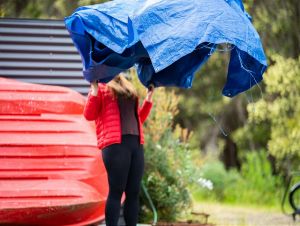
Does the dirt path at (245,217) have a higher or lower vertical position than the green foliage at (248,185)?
higher

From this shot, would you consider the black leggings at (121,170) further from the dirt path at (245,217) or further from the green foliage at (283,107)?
the green foliage at (283,107)

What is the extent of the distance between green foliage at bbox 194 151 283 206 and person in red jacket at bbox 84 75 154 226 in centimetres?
712

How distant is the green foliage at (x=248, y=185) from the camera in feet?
42.5

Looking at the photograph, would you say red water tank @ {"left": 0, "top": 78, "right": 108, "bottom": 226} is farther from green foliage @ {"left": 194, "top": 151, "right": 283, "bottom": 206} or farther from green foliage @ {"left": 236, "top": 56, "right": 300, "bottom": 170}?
green foliage @ {"left": 194, "top": 151, "right": 283, "bottom": 206}

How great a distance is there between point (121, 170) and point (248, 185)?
8407mm

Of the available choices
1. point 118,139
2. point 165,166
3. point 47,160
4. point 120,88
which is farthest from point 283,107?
point 118,139

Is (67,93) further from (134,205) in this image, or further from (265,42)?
(265,42)

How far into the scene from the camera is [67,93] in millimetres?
6770

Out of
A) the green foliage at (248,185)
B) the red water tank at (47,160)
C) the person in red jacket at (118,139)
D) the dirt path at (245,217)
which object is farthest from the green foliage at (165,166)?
the green foliage at (248,185)

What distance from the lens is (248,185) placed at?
1365cm

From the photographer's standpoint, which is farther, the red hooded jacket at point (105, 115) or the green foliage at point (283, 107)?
the green foliage at point (283, 107)

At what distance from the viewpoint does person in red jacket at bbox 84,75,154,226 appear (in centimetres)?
557

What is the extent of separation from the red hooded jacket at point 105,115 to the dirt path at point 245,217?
109 inches

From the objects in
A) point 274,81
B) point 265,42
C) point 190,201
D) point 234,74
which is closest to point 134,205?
point 234,74
